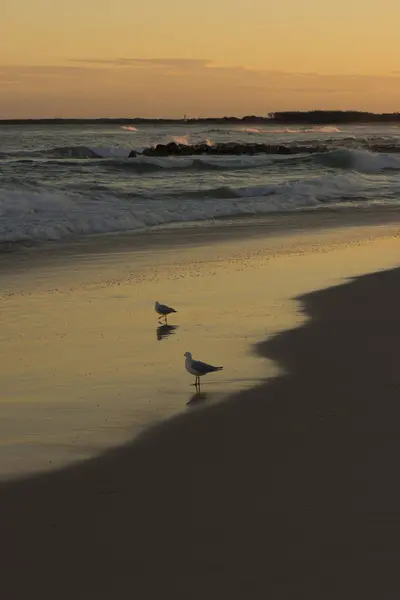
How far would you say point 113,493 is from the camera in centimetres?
560

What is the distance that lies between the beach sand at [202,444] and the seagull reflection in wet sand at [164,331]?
0.07 meters

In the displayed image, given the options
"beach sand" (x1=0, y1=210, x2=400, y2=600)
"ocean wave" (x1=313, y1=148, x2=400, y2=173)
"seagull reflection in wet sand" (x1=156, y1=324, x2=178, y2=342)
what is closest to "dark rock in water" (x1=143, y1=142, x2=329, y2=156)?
"ocean wave" (x1=313, y1=148, x2=400, y2=173)

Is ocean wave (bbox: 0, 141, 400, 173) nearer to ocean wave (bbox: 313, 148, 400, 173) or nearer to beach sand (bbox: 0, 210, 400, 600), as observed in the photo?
ocean wave (bbox: 313, 148, 400, 173)

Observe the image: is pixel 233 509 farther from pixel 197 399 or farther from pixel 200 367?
pixel 200 367

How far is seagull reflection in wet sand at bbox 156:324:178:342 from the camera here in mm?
9750

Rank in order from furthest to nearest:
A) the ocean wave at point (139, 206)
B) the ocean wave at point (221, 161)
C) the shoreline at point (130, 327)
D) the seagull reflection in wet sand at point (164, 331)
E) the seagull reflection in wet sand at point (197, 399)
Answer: the ocean wave at point (221, 161) < the ocean wave at point (139, 206) < the seagull reflection in wet sand at point (164, 331) < the seagull reflection in wet sand at point (197, 399) < the shoreline at point (130, 327)

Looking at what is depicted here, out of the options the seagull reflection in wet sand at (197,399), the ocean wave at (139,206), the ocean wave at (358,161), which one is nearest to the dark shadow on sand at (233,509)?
the seagull reflection in wet sand at (197,399)

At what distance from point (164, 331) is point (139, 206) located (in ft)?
48.4

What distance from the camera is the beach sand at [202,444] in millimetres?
4672

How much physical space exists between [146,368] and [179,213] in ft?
49.1

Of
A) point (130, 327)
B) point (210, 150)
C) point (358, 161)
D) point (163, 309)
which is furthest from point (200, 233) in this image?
point (210, 150)

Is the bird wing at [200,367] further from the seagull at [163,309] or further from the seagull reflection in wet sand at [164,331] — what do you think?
the seagull at [163,309]

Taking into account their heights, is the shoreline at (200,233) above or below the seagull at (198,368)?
below

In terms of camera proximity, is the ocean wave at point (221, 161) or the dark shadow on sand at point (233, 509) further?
the ocean wave at point (221, 161)
